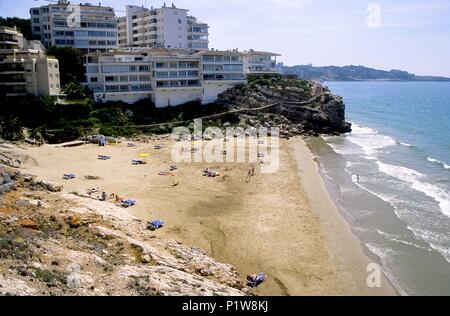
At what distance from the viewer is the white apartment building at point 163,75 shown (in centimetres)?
7162

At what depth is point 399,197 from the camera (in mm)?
41469

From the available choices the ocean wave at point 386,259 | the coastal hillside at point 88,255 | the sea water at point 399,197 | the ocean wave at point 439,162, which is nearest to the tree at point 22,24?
the sea water at point 399,197

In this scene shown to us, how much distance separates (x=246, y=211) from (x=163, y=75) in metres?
44.1

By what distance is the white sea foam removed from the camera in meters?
64.9

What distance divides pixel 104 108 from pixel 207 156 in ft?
72.8

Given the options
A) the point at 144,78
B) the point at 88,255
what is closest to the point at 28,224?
the point at 88,255

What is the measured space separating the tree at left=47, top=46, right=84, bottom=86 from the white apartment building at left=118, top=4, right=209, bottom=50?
86.1 ft

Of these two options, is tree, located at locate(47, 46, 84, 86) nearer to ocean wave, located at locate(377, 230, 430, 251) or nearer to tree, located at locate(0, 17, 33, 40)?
tree, located at locate(0, 17, 33, 40)

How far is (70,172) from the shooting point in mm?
44406

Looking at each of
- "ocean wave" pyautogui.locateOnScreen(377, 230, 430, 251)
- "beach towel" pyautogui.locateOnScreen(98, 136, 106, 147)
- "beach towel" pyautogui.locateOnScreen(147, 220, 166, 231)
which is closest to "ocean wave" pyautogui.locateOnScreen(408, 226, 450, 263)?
"ocean wave" pyautogui.locateOnScreen(377, 230, 430, 251)

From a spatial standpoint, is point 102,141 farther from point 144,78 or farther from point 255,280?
point 255,280

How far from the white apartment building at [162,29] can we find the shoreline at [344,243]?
61.7m

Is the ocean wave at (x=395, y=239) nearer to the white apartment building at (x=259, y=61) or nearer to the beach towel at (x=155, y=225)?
the beach towel at (x=155, y=225)
